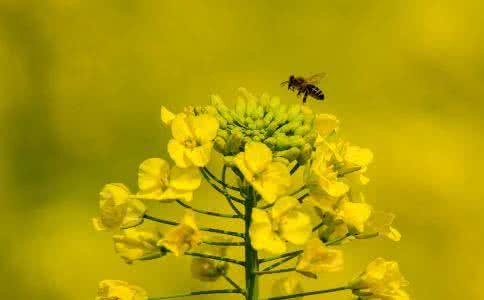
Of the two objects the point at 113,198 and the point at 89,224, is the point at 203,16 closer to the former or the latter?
the point at 89,224

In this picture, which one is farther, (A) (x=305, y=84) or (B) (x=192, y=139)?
(A) (x=305, y=84)

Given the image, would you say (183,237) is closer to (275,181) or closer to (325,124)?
(275,181)

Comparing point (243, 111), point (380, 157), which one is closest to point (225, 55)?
point (380, 157)

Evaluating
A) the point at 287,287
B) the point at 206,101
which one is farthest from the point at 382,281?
the point at 206,101

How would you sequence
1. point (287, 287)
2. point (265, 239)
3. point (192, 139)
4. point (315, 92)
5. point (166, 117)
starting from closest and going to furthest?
point (265, 239) < point (192, 139) < point (166, 117) < point (287, 287) < point (315, 92)

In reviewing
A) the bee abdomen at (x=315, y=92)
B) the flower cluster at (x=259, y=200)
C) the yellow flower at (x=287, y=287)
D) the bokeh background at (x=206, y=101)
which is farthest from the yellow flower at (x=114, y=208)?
the bokeh background at (x=206, y=101)

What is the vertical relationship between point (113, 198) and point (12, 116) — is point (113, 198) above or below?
below

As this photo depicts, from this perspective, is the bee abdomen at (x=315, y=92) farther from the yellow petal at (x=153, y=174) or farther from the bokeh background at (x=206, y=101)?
the bokeh background at (x=206, y=101)
